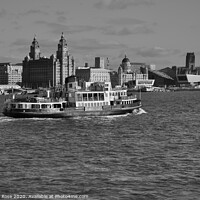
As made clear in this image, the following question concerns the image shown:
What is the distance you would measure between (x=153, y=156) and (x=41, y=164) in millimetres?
9597

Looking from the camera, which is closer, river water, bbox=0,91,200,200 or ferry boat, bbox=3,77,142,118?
river water, bbox=0,91,200,200

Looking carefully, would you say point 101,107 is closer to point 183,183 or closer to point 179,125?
point 179,125

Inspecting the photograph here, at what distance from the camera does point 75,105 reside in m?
81.4

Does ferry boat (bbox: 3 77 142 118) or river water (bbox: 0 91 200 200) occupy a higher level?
ferry boat (bbox: 3 77 142 118)

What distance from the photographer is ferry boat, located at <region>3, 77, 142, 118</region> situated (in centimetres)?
7638

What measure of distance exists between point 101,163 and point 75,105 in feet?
146

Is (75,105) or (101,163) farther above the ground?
(75,105)

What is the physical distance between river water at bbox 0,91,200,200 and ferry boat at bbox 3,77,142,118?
14913mm

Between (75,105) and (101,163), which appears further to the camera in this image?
A: (75,105)

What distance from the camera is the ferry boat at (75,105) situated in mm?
76375

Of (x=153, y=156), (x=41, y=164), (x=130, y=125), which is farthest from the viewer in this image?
(x=130, y=125)

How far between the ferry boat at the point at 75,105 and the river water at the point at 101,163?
14913 mm

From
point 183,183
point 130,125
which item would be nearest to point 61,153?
point 183,183

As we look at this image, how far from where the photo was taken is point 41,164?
120 feet
